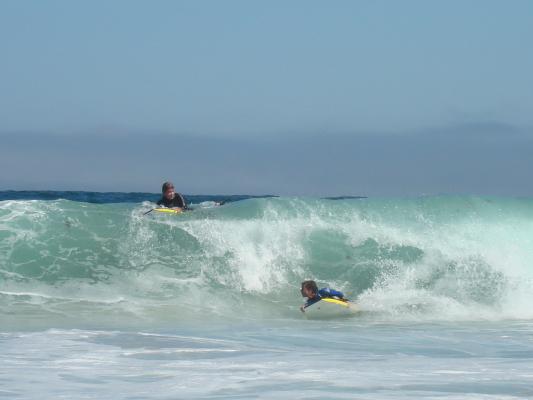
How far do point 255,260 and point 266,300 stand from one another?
1.57 m

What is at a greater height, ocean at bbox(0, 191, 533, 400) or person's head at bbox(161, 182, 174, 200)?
person's head at bbox(161, 182, 174, 200)

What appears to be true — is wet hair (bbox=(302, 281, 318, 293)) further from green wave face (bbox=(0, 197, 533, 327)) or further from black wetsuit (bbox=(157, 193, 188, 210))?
black wetsuit (bbox=(157, 193, 188, 210))

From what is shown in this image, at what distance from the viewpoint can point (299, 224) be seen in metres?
16.8

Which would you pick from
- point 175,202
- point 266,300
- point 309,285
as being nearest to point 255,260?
point 266,300

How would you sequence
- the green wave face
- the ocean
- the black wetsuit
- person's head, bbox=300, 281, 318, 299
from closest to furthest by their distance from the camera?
the ocean → person's head, bbox=300, 281, 318, 299 → the green wave face → the black wetsuit

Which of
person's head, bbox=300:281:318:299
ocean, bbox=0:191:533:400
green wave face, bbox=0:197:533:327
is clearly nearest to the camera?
ocean, bbox=0:191:533:400

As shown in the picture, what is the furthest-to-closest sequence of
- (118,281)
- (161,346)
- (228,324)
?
(118,281), (228,324), (161,346)

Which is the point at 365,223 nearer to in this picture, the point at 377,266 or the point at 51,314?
the point at 377,266

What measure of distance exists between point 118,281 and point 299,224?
3792 mm

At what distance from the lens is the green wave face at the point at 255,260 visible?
1365 cm

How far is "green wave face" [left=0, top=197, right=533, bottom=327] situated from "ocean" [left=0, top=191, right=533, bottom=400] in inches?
1.4

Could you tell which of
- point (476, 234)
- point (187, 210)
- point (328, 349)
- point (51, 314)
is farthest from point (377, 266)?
point (328, 349)

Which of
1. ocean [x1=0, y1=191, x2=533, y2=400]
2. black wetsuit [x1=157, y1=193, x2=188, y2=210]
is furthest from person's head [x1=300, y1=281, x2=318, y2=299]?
black wetsuit [x1=157, y1=193, x2=188, y2=210]

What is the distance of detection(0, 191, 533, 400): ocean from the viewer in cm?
673
